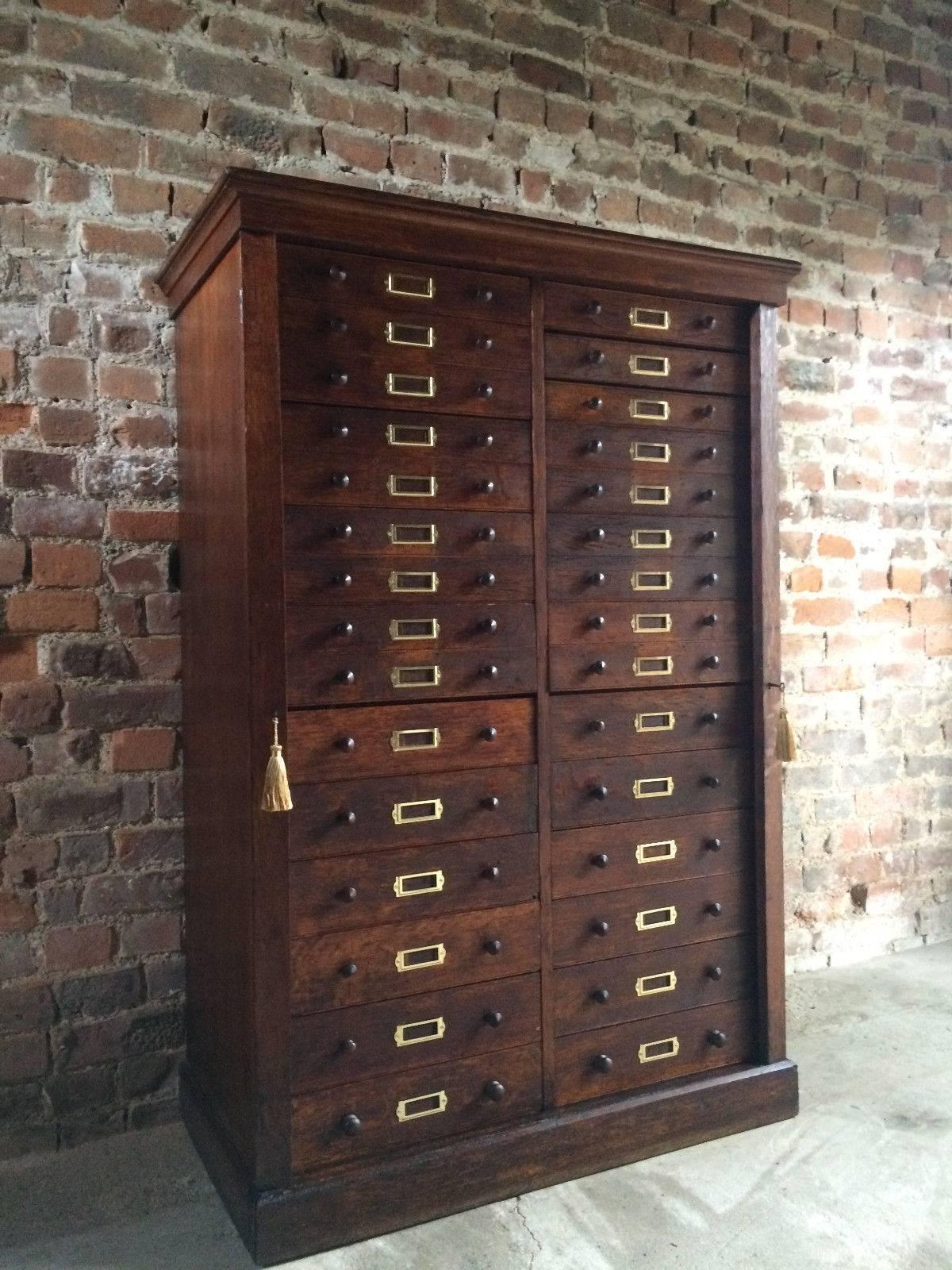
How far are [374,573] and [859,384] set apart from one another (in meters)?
2.22

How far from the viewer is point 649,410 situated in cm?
230

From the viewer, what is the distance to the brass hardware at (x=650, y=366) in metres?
2.28

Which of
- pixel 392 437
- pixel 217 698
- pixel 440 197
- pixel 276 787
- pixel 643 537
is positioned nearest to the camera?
pixel 276 787

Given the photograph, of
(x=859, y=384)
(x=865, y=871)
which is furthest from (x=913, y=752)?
(x=859, y=384)

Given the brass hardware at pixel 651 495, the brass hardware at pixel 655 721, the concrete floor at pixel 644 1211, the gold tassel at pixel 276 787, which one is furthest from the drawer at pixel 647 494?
the concrete floor at pixel 644 1211

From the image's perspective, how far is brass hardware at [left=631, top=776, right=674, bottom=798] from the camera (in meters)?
2.29

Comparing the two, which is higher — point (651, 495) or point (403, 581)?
point (651, 495)

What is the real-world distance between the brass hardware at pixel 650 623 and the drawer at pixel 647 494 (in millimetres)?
208

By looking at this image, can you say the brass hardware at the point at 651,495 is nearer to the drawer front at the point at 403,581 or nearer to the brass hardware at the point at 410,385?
the drawer front at the point at 403,581

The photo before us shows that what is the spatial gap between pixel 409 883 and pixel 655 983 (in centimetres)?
66

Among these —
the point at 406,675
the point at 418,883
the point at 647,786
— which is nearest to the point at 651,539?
the point at 647,786

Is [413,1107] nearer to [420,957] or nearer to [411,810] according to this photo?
[420,957]

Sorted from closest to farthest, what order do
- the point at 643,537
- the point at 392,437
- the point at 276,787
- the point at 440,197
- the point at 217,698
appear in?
the point at 276,787
the point at 392,437
the point at 217,698
the point at 643,537
the point at 440,197

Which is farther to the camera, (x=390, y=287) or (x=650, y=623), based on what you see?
(x=650, y=623)
